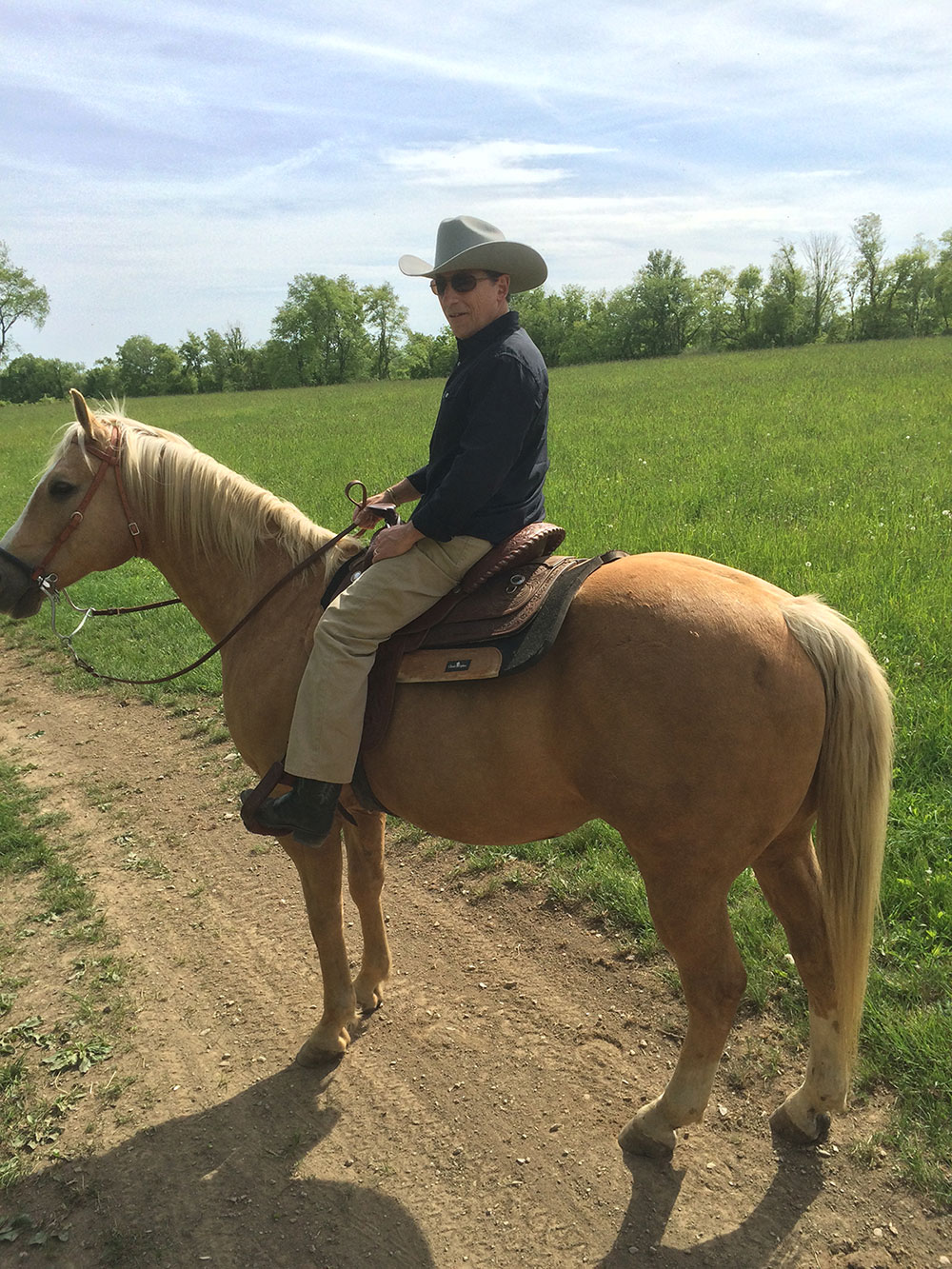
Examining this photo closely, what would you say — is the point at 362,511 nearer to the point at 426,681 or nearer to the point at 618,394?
the point at 426,681

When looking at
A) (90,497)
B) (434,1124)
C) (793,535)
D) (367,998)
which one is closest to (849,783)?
(434,1124)

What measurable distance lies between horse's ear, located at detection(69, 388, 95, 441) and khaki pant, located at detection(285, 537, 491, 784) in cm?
154

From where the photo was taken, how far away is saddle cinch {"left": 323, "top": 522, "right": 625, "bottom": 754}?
2678mm

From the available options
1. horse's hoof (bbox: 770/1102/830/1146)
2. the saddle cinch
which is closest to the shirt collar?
the saddle cinch

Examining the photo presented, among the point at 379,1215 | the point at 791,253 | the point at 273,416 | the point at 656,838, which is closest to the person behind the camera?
the point at 656,838

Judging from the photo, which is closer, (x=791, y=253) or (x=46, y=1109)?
(x=46, y=1109)

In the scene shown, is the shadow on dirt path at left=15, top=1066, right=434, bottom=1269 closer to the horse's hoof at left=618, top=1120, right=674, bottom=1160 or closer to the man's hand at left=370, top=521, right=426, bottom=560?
the horse's hoof at left=618, top=1120, right=674, bottom=1160

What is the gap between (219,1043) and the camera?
3547 millimetres

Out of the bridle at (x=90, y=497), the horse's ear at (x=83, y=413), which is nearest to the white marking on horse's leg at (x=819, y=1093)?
the bridle at (x=90, y=497)

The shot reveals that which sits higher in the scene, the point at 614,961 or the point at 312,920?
the point at 312,920

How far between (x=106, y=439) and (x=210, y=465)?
477 millimetres

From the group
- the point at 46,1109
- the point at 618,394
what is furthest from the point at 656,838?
the point at 618,394

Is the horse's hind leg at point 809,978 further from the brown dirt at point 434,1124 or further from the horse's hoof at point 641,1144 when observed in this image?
the horse's hoof at point 641,1144

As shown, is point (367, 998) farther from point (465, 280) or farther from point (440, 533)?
point (465, 280)
